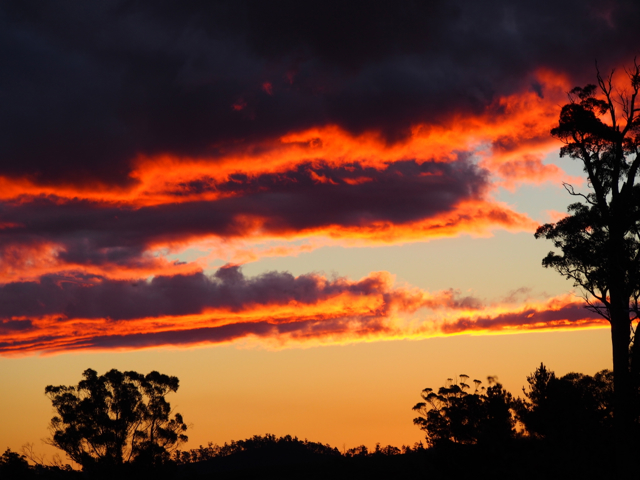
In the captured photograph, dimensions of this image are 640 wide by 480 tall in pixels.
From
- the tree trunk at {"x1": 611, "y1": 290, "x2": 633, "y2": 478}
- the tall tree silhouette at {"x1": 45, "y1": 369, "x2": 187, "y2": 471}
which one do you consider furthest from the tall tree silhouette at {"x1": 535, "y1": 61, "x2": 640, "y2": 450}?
the tall tree silhouette at {"x1": 45, "y1": 369, "x2": 187, "y2": 471}

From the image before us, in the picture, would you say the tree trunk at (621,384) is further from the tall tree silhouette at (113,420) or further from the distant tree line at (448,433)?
the tall tree silhouette at (113,420)

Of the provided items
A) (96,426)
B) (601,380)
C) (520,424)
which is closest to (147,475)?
(96,426)

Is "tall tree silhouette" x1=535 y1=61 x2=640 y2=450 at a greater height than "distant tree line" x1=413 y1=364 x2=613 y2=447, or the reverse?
"tall tree silhouette" x1=535 y1=61 x2=640 y2=450

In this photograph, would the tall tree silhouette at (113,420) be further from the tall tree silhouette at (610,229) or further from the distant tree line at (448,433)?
the tall tree silhouette at (610,229)

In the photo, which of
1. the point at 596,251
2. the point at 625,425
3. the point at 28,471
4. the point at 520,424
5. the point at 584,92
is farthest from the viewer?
the point at 28,471

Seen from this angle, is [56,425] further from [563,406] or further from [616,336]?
[616,336]

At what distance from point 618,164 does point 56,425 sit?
252ft

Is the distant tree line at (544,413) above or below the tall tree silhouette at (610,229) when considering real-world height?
below

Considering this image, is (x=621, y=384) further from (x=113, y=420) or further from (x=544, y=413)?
(x=113, y=420)

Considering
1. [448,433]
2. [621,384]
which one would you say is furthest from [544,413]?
[448,433]

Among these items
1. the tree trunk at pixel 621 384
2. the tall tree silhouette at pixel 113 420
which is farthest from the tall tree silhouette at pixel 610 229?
the tall tree silhouette at pixel 113 420

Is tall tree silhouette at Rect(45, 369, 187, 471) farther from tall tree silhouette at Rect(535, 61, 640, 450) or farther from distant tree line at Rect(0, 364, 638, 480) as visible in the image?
tall tree silhouette at Rect(535, 61, 640, 450)

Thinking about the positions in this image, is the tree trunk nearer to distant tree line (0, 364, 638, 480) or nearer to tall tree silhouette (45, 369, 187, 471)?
distant tree line (0, 364, 638, 480)

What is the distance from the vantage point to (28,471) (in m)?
77.7
